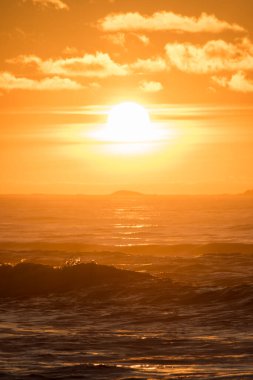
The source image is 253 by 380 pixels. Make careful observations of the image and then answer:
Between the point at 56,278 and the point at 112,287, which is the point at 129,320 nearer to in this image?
the point at 112,287

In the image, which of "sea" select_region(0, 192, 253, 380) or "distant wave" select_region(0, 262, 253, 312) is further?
"distant wave" select_region(0, 262, 253, 312)

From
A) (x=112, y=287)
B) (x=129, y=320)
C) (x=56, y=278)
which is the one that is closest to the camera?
(x=129, y=320)

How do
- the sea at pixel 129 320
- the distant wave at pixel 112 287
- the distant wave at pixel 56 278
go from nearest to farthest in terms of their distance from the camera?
the sea at pixel 129 320 → the distant wave at pixel 112 287 → the distant wave at pixel 56 278

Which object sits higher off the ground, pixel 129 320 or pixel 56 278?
pixel 56 278

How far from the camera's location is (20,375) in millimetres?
22672

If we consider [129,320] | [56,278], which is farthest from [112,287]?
[129,320]

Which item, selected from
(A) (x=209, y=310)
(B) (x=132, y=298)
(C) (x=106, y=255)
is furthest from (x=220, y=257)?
(A) (x=209, y=310)

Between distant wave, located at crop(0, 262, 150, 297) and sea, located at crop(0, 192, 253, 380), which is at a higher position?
distant wave, located at crop(0, 262, 150, 297)

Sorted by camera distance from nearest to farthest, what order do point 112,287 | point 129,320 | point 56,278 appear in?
point 129,320
point 112,287
point 56,278

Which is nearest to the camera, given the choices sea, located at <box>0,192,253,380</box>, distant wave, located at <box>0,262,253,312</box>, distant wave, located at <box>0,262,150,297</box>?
sea, located at <box>0,192,253,380</box>

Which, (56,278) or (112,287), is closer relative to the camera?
(112,287)

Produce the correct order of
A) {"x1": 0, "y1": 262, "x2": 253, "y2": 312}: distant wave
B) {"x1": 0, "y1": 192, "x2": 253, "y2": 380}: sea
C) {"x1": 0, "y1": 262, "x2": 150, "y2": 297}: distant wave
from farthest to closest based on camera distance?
1. {"x1": 0, "y1": 262, "x2": 150, "y2": 297}: distant wave
2. {"x1": 0, "y1": 262, "x2": 253, "y2": 312}: distant wave
3. {"x1": 0, "y1": 192, "x2": 253, "y2": 380}: sea

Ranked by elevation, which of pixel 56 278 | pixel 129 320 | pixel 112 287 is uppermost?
pixel 56 278

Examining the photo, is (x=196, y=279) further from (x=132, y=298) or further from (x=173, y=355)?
(x=173, y=355)
